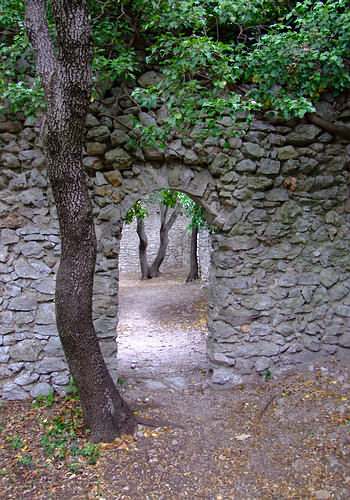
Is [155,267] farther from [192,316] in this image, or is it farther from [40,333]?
[40,333]

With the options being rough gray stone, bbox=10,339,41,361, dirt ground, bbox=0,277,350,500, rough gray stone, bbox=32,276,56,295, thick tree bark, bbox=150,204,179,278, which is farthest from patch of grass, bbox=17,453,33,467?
thick tree bark, bbox=150,204,179,278

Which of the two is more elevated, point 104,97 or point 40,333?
point 104,97

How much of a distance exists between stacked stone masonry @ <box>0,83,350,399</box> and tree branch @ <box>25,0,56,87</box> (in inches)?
36.8

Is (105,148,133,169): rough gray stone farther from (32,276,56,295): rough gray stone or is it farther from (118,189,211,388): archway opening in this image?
(32,276,56,295): rough gray stone

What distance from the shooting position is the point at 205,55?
3111 mm

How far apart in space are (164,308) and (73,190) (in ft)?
19.4

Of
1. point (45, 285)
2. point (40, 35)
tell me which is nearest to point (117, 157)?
point (40, 35)

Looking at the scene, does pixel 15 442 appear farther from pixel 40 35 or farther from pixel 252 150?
pixel 252 150

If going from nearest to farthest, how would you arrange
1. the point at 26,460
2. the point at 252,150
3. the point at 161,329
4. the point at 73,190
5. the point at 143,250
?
the point at 73,190
the point at 26,460
the point at 252,150
the point at 161,329
the point at 143,250

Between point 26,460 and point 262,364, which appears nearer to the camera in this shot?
point 26,460

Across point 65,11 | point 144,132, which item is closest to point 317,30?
point 144,132

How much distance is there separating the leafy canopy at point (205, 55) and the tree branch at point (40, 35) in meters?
0.50

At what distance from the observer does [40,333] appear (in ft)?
12.4

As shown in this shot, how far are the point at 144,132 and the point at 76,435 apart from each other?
2437mm
